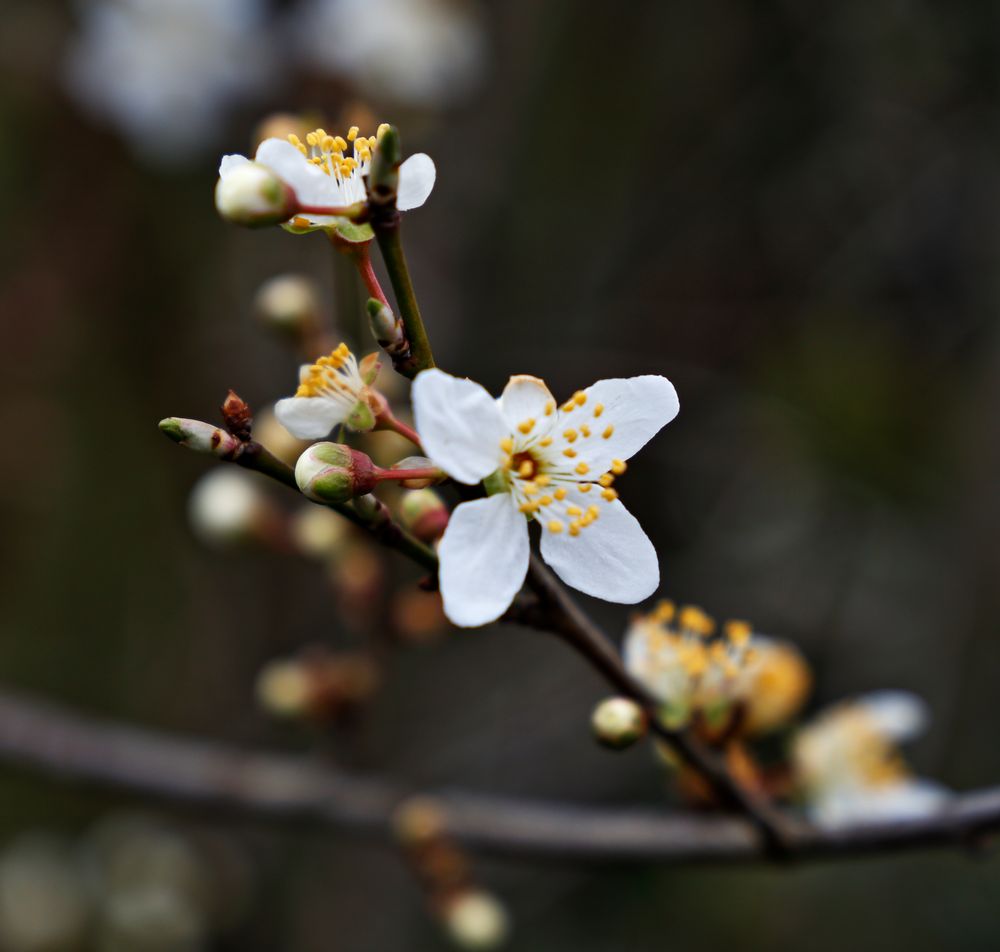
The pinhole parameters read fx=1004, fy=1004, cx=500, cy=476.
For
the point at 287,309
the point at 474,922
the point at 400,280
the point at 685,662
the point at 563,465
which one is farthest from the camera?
the point at 474,922

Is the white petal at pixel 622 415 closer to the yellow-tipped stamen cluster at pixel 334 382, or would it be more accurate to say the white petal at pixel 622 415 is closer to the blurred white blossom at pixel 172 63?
the yellow-tipped stamen cluster at pixel 334 382

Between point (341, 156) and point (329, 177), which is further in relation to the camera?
point (341, 156)

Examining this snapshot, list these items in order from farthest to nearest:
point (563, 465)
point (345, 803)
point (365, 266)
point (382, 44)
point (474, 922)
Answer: point (382, 44), point (345, 803), point (474, 922), point (563, 465), point (365, 266)

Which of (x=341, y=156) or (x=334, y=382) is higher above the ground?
(x=341, y=156)

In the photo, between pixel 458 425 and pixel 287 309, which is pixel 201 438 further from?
pixel 287 309

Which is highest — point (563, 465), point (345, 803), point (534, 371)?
Result: point (563, 465)

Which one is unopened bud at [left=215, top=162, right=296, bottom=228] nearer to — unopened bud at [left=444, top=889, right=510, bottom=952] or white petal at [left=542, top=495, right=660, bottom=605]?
white petal at [left=542, top=495, right=660, bottom=605]

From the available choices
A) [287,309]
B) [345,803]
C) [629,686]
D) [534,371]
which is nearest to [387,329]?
[629,686]
